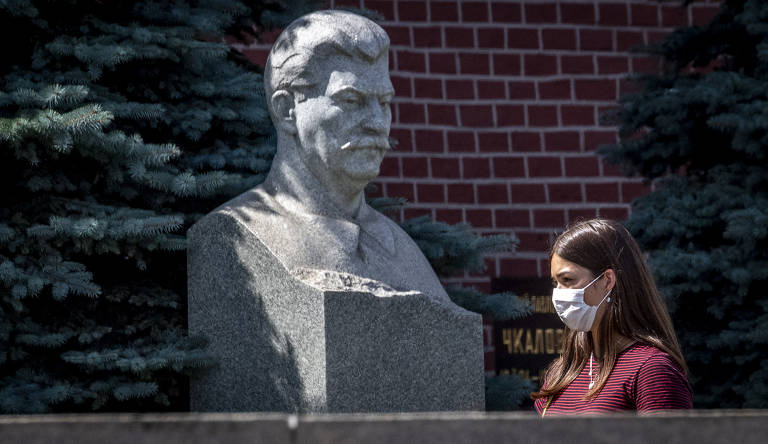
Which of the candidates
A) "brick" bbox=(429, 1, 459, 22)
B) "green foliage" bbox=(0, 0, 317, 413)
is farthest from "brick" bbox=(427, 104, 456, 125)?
"green foliage" bbox=(0, 0, 317, 413)

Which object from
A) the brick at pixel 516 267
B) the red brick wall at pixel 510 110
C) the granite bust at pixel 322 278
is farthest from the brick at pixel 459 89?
the granite bust at pixel 322 278

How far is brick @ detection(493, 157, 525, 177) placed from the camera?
7.86m

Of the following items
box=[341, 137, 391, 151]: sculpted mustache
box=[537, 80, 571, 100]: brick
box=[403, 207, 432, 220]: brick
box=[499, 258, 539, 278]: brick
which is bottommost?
box=[499, 258, 539, 278]: brick

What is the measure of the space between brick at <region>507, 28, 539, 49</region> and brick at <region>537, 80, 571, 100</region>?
260 millimetres

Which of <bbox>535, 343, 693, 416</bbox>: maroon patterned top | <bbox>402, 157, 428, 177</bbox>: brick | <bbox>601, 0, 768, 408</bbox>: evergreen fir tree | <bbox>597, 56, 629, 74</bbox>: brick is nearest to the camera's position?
<bbox>535, 343, 693, 416</bbox>: maroon patterned top

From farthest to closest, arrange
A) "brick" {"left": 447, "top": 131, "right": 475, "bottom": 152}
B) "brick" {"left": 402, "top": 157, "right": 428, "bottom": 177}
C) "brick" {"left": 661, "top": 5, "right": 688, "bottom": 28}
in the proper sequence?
"brick" {"left": 661, "top": 5, "right": 688, "bottom": 28}, "brick" {"left": 447, "top": 131, "right": 475, "bottom": 152}, "brick" {"left": 402, "top": 157, "right": 428, "bottom": 177}

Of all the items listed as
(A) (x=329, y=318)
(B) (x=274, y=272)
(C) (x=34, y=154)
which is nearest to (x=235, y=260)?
(B) (x=274, y=272)

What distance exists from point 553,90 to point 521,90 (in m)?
0.22

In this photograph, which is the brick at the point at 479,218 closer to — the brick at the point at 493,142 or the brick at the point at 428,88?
the brick at the point at 493,142

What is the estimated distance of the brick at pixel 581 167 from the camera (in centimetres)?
796

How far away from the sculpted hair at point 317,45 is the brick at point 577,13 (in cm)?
360

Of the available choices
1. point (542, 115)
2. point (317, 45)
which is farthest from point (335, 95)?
point (542, 115)

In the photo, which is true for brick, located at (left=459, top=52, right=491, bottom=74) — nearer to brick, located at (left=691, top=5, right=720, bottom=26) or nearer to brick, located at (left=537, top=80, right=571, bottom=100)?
brick, located at (left=537, top=80, right=571, bottom=100)

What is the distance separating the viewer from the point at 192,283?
483 cm
